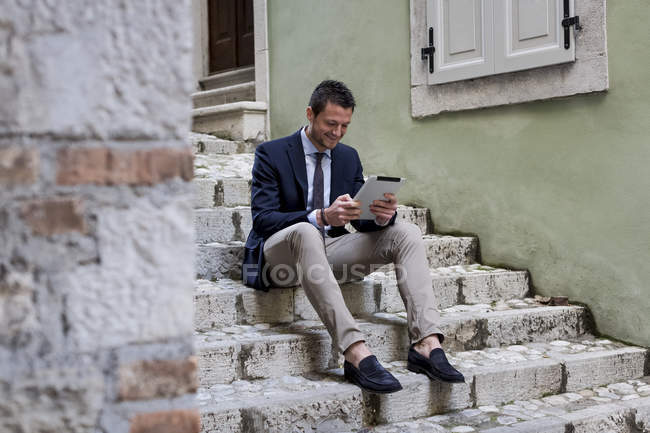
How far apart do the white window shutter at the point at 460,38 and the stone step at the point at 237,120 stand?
6.22 feet

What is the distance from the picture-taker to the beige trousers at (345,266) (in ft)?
9.74

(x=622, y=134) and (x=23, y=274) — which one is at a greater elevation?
(x=622, y=134)

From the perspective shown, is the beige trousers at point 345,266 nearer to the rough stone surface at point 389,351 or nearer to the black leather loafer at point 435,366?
the black leather loafer at point 435,366

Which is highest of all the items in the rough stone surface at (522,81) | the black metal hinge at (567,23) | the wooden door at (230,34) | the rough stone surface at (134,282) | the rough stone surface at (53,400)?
the wooden door at (230,34)

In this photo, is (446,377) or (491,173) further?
(491,173)

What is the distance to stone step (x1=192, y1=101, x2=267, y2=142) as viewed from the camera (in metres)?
6.05

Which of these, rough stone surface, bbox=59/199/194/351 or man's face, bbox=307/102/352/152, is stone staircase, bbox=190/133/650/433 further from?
rough stone surface, bbox=59/199/194/351

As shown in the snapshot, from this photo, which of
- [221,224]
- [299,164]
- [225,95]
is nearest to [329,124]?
[299,164]

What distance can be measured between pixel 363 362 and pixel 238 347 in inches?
20.9

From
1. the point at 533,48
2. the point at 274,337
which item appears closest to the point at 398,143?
the point at 533,48

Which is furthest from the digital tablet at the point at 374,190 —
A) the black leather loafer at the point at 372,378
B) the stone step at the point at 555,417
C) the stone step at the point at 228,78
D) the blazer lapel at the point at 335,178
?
the stone step at the point at 228,78

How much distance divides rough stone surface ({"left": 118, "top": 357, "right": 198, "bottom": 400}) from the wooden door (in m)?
6.33

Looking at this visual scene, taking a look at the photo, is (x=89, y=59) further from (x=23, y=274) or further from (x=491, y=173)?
(x=491, y=173)

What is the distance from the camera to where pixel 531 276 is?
4281 mm
